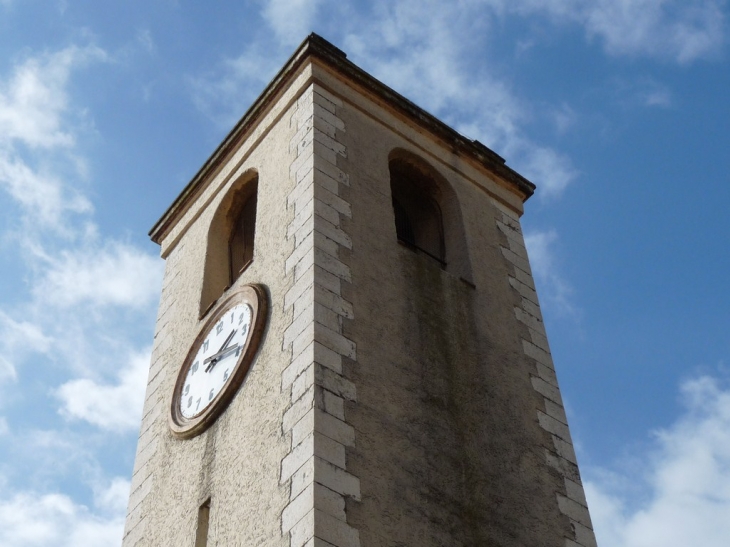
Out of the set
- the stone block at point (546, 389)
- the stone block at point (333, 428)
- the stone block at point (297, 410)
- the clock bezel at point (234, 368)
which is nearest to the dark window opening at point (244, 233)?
the clock bezel at point (234, 368)

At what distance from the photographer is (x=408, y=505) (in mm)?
7043

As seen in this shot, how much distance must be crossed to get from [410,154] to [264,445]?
4077mm

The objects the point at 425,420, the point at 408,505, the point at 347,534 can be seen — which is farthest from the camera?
the point at 425,420

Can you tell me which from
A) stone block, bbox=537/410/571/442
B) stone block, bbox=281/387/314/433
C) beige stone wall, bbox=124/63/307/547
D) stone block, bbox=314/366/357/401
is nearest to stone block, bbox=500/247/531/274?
stone block, bbox=537/410/571/442

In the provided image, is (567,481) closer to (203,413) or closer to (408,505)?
(408,505)

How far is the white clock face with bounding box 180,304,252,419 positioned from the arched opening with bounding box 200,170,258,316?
3.82ft

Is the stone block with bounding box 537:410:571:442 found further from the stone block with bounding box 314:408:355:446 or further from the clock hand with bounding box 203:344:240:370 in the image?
the clock hand with bounding box 203:344:240:370

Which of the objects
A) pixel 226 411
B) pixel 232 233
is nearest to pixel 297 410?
pixel 226 411

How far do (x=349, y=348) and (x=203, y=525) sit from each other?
1.45m

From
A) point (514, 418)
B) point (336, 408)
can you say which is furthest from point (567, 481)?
point (336, 408)

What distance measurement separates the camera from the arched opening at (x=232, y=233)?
34.0 feet

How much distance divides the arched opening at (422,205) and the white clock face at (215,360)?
203 cm

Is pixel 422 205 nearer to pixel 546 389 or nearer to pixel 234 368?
pixel 546 389

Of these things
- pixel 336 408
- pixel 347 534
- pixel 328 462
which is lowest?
pixel 347 534
